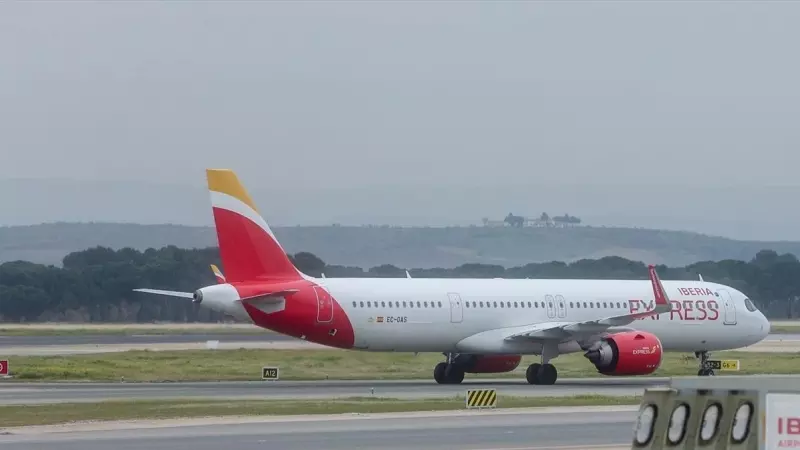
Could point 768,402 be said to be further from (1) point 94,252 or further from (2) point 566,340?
(1) point 94,252

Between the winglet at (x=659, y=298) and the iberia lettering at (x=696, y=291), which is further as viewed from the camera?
the iberia lettering at (x=696, y=291)

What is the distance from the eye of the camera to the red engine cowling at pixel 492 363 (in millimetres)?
48000

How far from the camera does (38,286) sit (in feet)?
349

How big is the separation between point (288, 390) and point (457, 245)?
12381 cm

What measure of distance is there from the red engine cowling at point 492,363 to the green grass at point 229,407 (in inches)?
349

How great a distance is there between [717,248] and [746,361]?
12204 centimetres

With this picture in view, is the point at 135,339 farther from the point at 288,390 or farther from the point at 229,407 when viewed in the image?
the point at 229,407

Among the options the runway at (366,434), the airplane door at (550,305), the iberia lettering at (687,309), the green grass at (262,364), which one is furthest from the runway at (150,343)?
the runway at (366,434)

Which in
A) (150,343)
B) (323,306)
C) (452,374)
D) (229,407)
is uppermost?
(323,306)

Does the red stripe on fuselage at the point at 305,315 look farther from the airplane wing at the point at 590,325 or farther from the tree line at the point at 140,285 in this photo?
the tree line at the point at 140,285

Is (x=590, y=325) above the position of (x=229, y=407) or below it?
above

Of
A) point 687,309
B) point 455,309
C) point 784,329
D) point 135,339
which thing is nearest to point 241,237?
point 455,309

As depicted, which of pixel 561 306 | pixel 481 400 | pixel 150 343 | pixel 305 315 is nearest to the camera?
pixel 481 400

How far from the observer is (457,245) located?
165375mm
